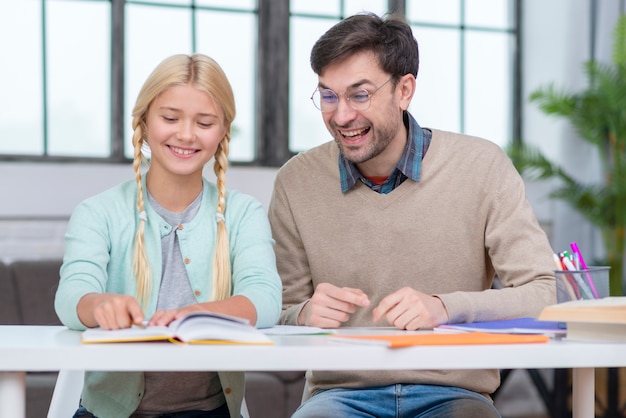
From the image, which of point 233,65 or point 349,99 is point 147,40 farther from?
point 349,99

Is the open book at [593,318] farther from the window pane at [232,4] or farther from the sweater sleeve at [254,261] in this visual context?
the window pane at [232,4]

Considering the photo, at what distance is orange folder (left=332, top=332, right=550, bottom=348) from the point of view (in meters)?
1.17

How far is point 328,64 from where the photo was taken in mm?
1815

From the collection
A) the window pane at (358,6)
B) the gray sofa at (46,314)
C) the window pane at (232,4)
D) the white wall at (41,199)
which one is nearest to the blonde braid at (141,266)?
the gray sofa at (46,314)

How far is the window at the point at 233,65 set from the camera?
3.95 metres

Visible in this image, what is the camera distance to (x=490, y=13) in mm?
4910

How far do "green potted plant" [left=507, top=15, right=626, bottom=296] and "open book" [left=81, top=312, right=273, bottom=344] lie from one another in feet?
11.2

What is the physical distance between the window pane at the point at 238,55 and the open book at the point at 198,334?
3.19 meters

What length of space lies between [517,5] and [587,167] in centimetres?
98

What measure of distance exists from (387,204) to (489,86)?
3247 millimetres

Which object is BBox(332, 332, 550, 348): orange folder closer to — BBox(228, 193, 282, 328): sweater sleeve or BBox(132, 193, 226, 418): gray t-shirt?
BBox(228, 193, 282, 328): sweater sleeve

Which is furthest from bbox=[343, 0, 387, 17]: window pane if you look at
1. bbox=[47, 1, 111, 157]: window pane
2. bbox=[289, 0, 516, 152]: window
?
bbox=[47, 1, 111, 157]: window pane

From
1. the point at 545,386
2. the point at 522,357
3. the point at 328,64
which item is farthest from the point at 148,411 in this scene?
the point at 545,386

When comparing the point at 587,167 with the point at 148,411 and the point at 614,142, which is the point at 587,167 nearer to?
the point at 614,142
